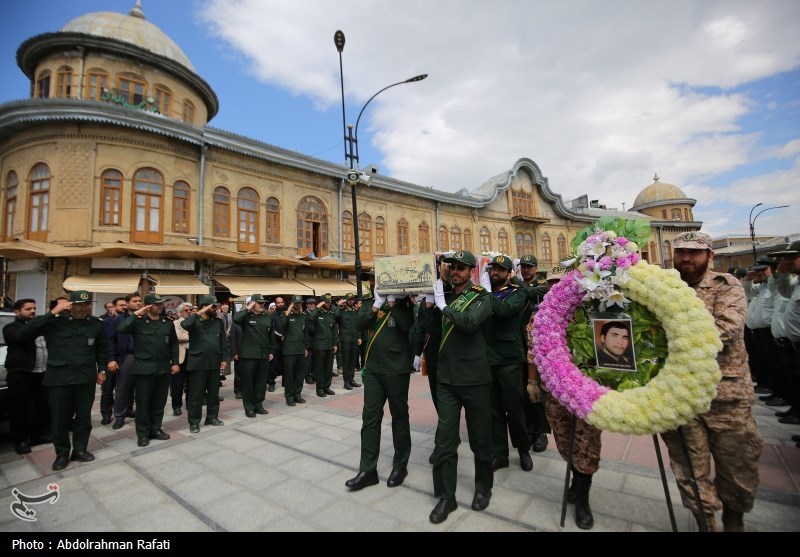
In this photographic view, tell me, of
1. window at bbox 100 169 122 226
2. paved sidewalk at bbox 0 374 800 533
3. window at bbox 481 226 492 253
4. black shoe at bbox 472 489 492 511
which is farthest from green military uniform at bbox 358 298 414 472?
Answer: window at bbox 481 226 492 253

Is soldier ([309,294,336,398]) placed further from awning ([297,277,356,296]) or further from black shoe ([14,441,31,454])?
awning ([297,277,356,296])

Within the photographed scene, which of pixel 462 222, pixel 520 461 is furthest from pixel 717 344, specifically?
pixel 462 222

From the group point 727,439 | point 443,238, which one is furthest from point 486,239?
point 727,439

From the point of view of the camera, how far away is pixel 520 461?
4168 millimetres

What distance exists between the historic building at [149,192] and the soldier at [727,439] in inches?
373

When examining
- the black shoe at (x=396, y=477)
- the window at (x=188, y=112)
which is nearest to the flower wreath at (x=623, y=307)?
the black shoe at (x=396, y=477)

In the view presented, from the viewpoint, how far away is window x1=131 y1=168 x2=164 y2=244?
47.0 ft

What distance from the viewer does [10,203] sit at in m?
14.6

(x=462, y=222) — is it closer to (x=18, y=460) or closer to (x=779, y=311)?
(x=779, y=311)

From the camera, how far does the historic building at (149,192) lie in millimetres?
13336

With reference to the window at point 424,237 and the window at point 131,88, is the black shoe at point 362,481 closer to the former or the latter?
the window at point 131,88

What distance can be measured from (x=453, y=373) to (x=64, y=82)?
834 inches

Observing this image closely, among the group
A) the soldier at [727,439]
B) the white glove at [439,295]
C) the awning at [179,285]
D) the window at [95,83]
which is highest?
the window at [95,83]

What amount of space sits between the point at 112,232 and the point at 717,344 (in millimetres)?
17053
